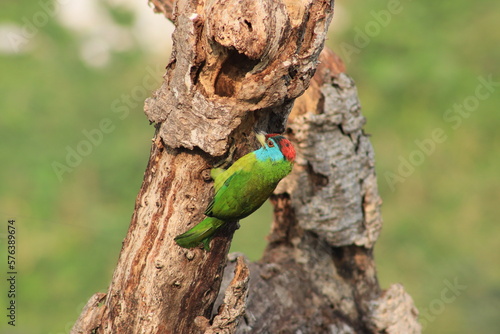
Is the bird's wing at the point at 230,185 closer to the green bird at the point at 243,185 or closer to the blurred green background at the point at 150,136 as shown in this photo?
the green bird at the point at 243,185

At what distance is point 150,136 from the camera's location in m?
7.38

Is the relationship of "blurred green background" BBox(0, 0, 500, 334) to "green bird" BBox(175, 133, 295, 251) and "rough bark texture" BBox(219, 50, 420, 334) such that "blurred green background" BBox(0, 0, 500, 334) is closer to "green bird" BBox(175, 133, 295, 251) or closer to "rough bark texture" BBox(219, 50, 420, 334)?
"rough bark texture" BBox(219, 50, 420, 334)

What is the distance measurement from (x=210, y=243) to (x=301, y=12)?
52.4 inches

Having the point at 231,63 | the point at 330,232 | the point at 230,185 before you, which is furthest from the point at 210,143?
the point at 330,232

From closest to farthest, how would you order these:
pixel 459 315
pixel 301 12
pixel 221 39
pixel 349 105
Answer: pixel 221 39
pixel 301 12
pixel 349 105
pixel 459 315

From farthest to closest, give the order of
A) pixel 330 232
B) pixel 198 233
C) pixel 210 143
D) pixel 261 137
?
pixel 330 232
pixel 261 137
pixel 198 233
pixel 210 143

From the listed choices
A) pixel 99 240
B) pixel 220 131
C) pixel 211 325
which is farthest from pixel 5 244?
pixel 220 131

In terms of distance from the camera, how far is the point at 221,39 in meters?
2.70

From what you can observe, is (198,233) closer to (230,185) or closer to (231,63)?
(230,185)

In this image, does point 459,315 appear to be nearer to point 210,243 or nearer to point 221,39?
point 210,243

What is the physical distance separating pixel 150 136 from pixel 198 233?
453 centimetres

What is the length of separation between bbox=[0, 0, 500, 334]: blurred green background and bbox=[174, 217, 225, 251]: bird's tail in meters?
3.19

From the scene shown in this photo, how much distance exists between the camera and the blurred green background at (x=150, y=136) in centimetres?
628

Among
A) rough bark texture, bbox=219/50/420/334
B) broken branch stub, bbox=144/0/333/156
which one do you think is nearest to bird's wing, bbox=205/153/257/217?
broken branch stub, bbox=144/0/333/156
